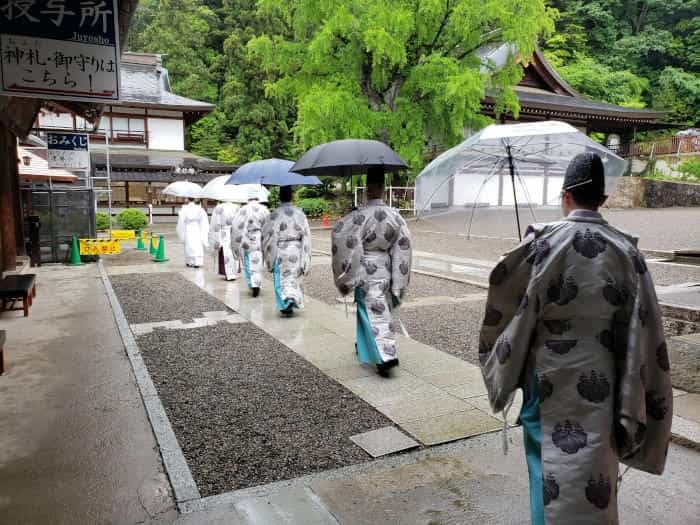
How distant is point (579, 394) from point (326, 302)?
6555mm

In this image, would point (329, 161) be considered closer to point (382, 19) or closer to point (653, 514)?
point (653, 514)

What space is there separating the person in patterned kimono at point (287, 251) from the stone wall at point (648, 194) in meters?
23.3

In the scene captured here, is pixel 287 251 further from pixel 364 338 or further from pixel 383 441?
pixel 383 441

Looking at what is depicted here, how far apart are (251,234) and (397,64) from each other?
13621 millimetres

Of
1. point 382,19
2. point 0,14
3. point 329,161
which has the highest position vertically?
point 382,19

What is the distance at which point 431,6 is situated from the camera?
60.1 feet

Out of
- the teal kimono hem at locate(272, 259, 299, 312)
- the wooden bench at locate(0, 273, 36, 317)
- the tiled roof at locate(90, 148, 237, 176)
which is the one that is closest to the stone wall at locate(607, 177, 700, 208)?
the tiled roof at locate(90, 148, 237, 176)

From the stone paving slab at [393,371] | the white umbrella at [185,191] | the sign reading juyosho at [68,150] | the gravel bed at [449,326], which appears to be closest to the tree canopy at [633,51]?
the white umbrella at [185,191]

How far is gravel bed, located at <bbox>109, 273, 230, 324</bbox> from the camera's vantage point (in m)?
7.61

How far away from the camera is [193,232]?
487 inches

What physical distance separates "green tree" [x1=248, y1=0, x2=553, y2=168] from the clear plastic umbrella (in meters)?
14.6

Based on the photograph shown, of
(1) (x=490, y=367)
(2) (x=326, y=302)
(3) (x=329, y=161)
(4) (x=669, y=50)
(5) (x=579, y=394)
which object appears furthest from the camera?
(4) (x=669, y=50)

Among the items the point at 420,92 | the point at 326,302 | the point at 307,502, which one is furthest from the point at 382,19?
the point at 307,502

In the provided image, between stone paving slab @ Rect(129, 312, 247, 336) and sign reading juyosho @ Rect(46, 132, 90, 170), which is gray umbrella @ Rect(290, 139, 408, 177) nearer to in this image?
stone paving slab @ Rect(129, 312, 247, 336)
